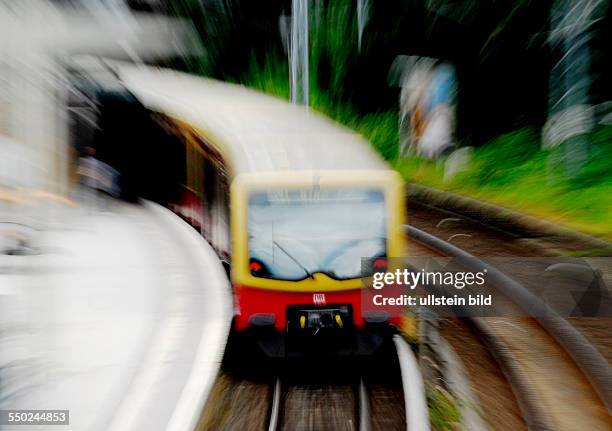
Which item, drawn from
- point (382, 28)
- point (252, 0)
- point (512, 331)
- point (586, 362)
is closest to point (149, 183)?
point (252, 0)

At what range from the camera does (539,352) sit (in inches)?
98.6

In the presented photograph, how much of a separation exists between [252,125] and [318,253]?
2.02 feet

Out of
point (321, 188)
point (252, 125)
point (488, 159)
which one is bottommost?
point (321, 188)

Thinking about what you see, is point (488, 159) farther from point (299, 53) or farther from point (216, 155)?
point (216, 155)

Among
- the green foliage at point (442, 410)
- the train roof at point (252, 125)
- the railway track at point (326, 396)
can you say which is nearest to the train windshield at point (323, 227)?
the train roof at point (252, 125)

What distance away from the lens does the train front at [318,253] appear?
101 inches

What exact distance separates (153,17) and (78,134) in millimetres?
560

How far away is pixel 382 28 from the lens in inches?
106

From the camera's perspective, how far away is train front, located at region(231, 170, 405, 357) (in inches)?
101

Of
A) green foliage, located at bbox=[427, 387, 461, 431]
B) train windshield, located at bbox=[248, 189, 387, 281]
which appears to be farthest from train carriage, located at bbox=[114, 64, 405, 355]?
green foliage, located at bbox=[427, 387, 461, 431]

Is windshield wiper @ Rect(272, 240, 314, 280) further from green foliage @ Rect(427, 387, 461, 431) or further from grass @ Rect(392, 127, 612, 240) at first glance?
green foliage @ Rect(427, 387, 461, 431)

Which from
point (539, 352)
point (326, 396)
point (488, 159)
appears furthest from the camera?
point (326, 396)

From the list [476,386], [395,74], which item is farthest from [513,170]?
[476,386]

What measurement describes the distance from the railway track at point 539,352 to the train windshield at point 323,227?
0.54 ft
